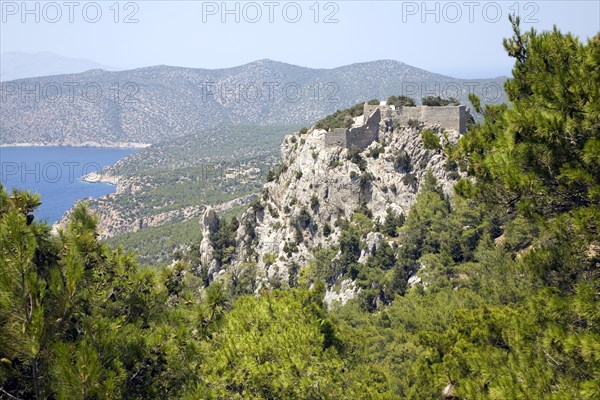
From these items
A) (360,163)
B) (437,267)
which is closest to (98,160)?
(360,163)

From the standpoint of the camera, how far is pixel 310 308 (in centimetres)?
1239

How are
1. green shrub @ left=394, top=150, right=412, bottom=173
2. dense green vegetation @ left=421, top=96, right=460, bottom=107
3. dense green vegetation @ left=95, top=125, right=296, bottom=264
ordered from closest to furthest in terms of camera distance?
green shrub @ left=394, top=150, right=412, bottom=173
dense green vegetation @ left=421, top=96, right=460, bottom=107
dense green vegetation @ left=95, top=125, right=296, bottom=264

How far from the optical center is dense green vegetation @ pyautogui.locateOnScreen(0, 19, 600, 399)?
4.82 meters

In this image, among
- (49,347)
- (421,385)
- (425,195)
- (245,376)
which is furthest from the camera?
(425,195)

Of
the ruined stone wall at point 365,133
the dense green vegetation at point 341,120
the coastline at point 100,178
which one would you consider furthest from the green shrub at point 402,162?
the coastline at point 100,178

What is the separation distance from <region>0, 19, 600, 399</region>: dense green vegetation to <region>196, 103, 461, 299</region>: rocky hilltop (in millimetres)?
27157

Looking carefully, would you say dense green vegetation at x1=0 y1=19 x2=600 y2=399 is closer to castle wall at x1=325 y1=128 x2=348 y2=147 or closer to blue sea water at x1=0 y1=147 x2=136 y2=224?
castle wall at x1=325 y1=128 x2=348 y2=147

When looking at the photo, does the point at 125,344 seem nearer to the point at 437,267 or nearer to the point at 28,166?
the point at 437,267

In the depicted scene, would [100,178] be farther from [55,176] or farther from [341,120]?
[341,120]

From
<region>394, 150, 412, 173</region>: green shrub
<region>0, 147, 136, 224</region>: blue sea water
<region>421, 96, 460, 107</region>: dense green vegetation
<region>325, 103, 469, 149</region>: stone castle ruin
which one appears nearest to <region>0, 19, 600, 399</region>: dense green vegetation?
<region>394, 150, 412, 173</region>: green shrub

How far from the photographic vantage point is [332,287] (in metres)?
39.1

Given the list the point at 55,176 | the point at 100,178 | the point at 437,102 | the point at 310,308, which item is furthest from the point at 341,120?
the point at 55,176

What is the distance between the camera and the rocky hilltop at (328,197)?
39969 millimetres

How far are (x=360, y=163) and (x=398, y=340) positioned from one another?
21.4 meters
